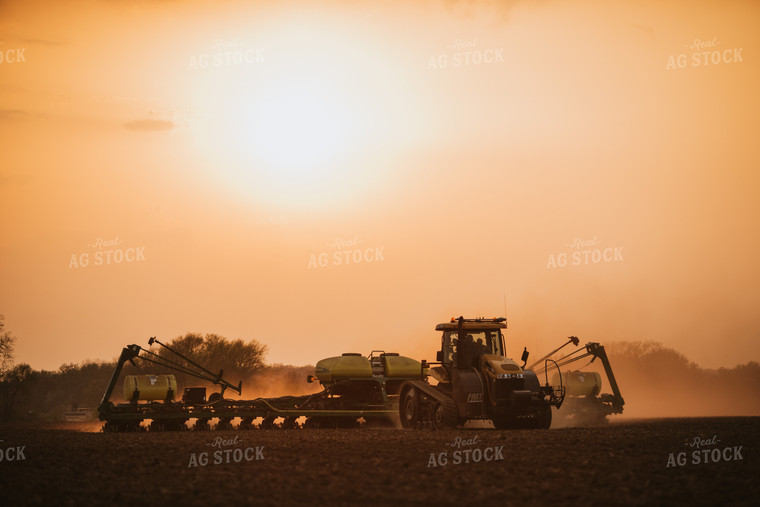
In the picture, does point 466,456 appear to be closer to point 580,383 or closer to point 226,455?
point 226,455

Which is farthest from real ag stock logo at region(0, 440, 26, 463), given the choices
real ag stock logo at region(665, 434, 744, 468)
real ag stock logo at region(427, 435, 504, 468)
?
real ag stock logo at region(665, 434, 744, 468)

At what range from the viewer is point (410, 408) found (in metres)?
29.4

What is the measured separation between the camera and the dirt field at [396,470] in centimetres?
1511

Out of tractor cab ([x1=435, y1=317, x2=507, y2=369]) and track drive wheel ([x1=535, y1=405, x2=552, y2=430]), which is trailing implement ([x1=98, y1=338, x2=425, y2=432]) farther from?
track drive wheel ([x1=535, y1=405, x2=552, y2=430])

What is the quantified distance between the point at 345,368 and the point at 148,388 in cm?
772

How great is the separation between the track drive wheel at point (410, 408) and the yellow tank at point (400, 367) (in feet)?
14.5

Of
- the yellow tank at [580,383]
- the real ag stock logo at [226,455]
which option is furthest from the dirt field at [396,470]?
the yellow tank at [580,383]

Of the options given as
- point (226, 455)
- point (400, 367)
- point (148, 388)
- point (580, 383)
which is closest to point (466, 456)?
point (226, 455)

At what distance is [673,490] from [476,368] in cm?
1218

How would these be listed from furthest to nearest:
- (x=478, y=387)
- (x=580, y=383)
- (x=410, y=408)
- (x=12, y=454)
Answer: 1. (x=580, y=383)
2. (x=410, y=408)
3. (x=478, y=387)
4. (x=12, y=454)

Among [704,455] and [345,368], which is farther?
[345,368]

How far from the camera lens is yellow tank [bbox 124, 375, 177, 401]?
32.1 meters

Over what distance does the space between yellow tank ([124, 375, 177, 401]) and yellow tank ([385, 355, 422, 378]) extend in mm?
8665

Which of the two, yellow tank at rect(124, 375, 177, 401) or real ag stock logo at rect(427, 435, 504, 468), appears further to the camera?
yellow tank at rect(124, 375, 177, 401)
